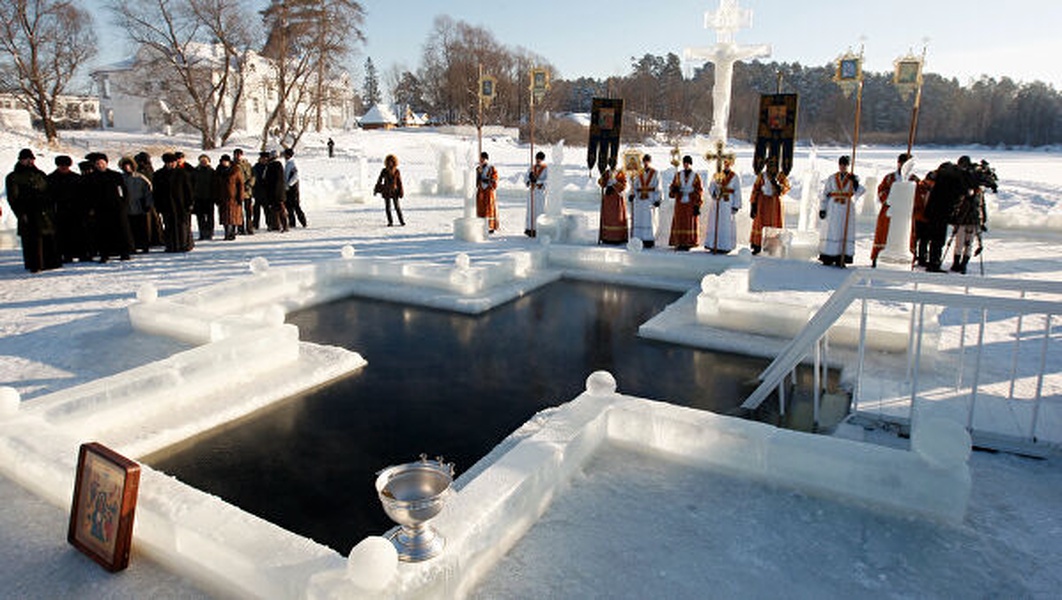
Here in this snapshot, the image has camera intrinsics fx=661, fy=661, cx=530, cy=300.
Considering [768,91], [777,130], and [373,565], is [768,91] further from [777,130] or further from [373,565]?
[373,565]

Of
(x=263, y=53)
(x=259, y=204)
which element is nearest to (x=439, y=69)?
(x=263, y=53)

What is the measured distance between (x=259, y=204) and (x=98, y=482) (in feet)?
35.1

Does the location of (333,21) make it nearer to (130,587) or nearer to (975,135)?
(130,587)

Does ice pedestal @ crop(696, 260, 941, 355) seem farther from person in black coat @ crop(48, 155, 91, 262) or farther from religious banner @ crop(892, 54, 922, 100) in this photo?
person in black coat @ crop(48, 155, 91, 262)

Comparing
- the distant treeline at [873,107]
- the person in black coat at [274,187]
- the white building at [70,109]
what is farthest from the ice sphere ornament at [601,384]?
the distant treeline at [873,107]

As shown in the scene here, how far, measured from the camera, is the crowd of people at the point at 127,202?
8578 millimetres

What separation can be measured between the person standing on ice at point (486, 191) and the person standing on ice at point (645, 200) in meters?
2.89

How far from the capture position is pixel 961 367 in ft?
14.2

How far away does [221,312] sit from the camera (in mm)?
7168

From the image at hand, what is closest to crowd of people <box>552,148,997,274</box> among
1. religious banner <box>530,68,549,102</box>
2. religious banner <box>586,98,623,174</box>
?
religious banner <box>586,98,623,174</box>

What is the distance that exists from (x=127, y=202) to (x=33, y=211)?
1.23 metres

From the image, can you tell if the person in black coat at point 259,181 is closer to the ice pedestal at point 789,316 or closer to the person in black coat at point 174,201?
the person in black coat at point 174,201

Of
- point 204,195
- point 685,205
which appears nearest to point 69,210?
point 204,195

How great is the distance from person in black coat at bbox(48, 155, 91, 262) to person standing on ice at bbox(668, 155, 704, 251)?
8.70 meters
